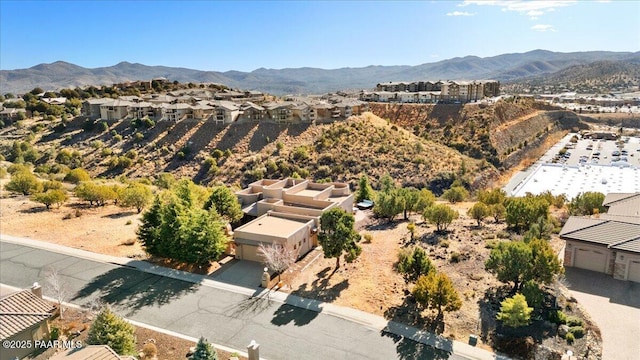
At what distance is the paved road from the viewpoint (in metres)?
17.0

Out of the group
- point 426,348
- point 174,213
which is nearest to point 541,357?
point 426,348

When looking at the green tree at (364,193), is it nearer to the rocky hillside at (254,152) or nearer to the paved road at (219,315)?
the rocky hillside at (254,152)

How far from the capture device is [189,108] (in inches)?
2813

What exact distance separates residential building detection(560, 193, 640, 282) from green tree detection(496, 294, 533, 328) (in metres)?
→ 8.73

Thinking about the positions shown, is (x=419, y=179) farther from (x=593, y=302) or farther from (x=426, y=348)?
(x=426, y=348)

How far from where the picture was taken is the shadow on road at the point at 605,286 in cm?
2062

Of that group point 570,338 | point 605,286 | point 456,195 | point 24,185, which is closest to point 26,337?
point 570,338

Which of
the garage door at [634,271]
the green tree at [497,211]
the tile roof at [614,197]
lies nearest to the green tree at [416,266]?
the garage door at [634,271]

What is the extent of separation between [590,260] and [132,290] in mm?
25395

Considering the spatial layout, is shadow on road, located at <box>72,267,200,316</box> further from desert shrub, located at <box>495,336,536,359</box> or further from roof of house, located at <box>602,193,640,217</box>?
roof of house, located at <box>602,193,640,217</box>

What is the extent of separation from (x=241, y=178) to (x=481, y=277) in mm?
38925

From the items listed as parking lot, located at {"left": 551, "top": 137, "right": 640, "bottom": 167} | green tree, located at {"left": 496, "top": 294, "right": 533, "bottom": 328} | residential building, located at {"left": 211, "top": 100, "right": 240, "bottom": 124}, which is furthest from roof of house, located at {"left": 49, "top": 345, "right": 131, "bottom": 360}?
parking lot, located at {"left": 551, "top": 137, "right": 640, "bottom": 167}

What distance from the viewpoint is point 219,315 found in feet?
64.5

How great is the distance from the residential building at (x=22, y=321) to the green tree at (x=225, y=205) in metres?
13.2
